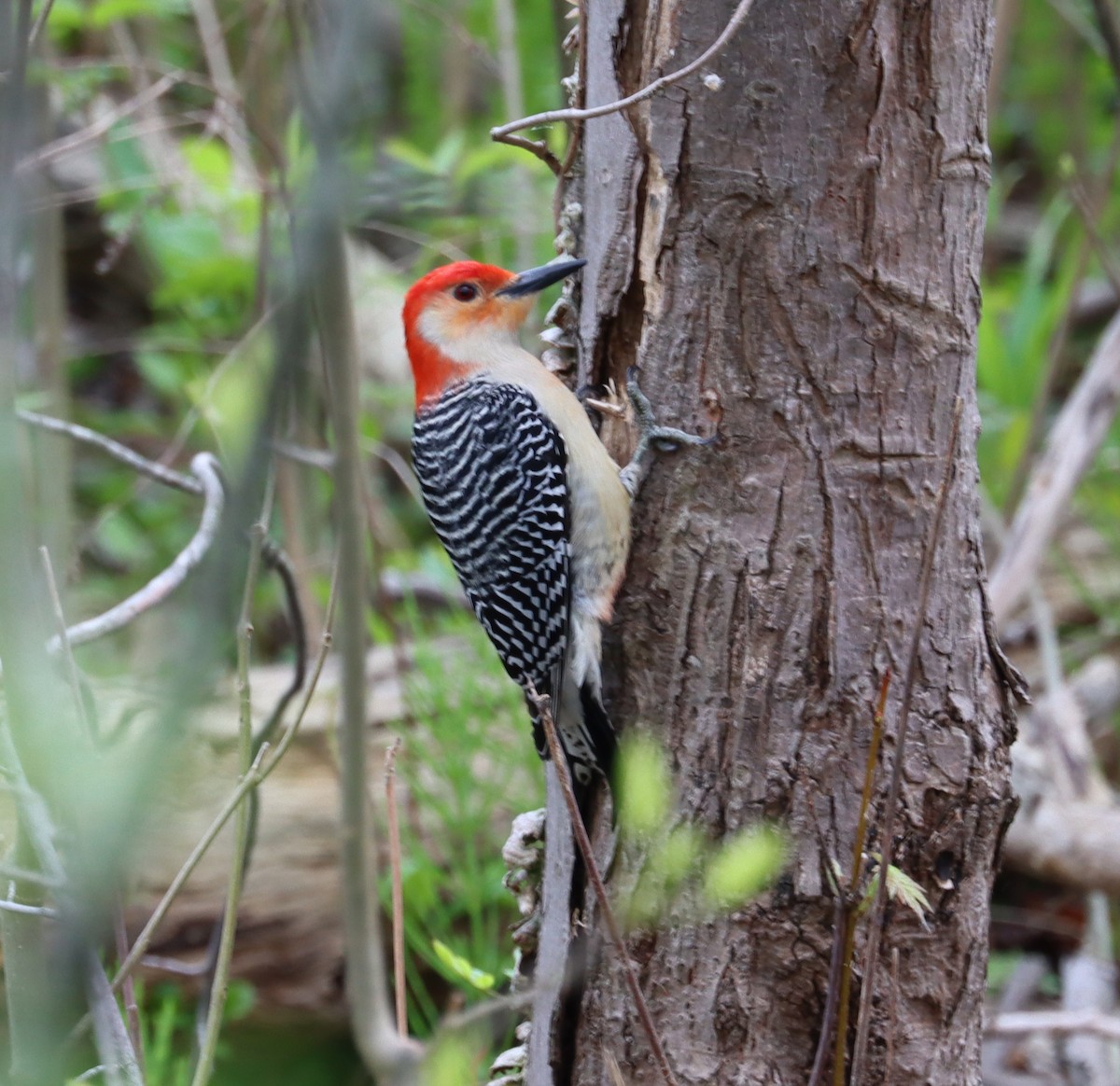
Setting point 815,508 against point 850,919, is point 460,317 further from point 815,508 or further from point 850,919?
point 850,919

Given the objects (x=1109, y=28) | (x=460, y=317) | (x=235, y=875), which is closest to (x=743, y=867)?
(x=235, y=875)

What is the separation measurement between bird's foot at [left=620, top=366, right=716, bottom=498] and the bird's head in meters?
0.75

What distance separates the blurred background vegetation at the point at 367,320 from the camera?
350cm

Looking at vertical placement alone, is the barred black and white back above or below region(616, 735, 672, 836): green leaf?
above

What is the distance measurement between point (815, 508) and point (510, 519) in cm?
81

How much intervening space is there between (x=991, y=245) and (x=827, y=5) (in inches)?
257

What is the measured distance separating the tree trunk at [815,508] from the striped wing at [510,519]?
441mm

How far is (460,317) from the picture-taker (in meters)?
2.93

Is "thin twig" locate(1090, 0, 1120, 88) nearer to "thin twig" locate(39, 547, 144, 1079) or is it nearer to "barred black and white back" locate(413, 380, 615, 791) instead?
"barred black and white back" locate(413, 380, 615, 791)

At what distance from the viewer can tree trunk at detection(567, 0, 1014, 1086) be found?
1.98m

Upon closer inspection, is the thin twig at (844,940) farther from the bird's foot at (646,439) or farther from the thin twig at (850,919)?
the bird's foot at (646,439)

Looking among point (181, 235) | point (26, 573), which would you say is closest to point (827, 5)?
point (26, 573)

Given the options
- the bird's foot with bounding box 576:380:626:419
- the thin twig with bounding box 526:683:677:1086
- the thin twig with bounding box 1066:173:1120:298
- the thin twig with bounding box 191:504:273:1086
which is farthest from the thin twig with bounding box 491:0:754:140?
the thin twig with bounding box 1066:173:1120:298

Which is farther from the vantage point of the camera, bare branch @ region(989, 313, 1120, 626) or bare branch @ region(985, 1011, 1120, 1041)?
bare branch @ region(989, 313, 1120, 626)
